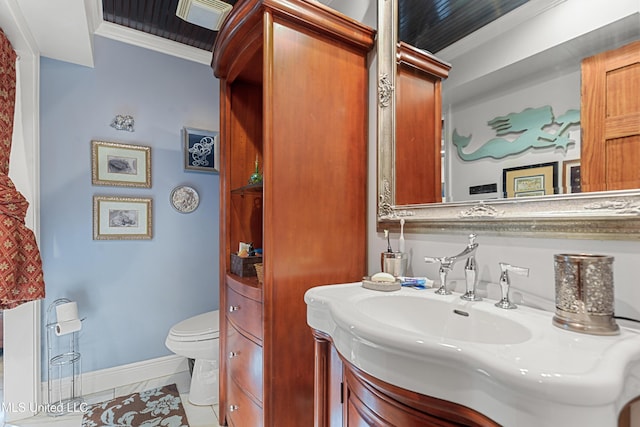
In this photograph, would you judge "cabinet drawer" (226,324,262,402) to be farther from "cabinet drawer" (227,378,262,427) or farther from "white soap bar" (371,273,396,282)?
"white soap bar" (371,273,396,282)


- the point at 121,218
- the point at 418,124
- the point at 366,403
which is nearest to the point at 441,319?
the point at 366,403

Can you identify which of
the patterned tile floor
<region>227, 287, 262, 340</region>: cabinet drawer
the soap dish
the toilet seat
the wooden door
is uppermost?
the wooden door

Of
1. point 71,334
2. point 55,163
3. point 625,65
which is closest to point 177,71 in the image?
point 55,163

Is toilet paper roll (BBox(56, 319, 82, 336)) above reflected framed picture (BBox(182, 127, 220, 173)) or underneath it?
underneath

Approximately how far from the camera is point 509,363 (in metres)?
0.48

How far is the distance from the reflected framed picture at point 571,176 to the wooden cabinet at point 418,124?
39cm

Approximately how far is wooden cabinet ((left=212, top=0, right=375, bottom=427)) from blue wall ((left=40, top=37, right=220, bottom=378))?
3.61 feet

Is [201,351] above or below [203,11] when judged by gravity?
below

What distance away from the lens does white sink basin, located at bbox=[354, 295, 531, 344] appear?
31.2 inches

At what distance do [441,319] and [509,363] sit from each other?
49 cm

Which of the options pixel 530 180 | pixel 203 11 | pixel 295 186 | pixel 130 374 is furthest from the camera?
pixel 130 374

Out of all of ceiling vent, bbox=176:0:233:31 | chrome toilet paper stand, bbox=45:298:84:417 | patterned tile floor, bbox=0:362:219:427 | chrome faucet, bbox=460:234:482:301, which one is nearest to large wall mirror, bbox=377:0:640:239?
chrome faucet, bbox=460:234:482:301

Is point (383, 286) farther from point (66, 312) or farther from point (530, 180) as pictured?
point (66, 312)

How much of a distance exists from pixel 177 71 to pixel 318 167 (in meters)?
1.86
